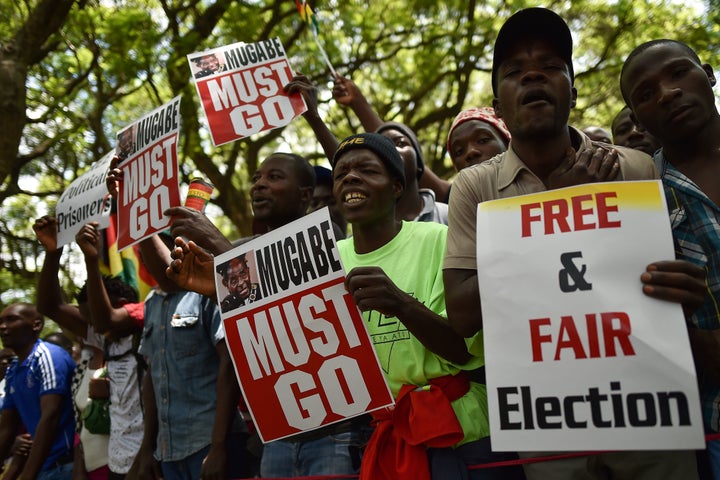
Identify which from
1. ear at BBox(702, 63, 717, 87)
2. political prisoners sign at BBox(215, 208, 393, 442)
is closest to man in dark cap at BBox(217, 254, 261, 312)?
political prisoners sign at BBox(215, 208, 393, 442)

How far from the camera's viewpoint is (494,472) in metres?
2.22

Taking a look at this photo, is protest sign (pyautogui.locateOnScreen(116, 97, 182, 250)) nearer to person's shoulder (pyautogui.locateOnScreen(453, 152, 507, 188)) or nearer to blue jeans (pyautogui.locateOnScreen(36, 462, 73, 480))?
person's shoulder (pyautogui.locateOnScreen(453, 152, 507, 188))

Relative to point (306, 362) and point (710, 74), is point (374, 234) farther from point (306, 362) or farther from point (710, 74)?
point (710, 74)

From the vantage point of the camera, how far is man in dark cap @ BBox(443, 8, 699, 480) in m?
1.92

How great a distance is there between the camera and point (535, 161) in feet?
7.11

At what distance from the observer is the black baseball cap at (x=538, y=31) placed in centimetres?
214

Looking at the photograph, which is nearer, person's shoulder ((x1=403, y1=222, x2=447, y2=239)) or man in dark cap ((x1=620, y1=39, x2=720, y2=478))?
man in dark cap ((x1=620, y1=39, x2=720, y2=478))

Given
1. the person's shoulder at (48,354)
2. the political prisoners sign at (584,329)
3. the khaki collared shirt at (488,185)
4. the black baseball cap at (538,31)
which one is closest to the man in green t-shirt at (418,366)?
the khaki collared shirt at (488,185)

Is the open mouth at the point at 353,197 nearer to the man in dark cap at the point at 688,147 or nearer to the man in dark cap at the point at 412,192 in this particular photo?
the man in dark cap at the point at 412,192

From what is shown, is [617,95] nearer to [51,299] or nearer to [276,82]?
[276,82]

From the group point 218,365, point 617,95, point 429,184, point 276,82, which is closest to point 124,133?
point 276,82

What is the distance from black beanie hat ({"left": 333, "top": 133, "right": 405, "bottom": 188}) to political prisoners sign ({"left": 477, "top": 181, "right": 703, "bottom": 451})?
3.36 ft

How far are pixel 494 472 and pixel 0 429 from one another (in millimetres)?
4967

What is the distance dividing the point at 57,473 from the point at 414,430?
397 cm
